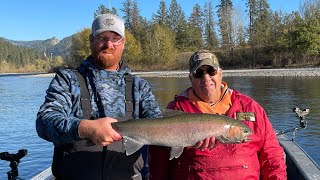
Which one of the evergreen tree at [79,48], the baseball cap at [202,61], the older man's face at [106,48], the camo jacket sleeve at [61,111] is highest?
the evergreen tree at [79,48]

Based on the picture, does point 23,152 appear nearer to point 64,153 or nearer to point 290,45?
point 64,153

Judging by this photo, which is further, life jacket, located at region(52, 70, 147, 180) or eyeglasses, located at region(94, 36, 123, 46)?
eyeglasses, located at region(94, 36, 123, 46)

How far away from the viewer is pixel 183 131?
311 centimetres

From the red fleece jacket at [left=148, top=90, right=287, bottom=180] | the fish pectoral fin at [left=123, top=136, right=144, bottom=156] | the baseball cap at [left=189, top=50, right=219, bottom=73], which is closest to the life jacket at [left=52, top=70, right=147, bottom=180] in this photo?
the fish pectoral fin at [left=123, top=136, right=144, bottom=156]

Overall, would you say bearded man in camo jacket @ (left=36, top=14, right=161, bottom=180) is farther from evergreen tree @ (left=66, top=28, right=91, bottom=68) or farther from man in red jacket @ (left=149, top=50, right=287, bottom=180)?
evergreen tree @ (left=66, top=28, right=91, bottom=68)

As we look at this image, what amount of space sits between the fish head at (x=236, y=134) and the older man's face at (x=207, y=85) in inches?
19.0

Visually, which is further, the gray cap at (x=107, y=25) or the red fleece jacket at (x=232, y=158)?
the red fleece jacket at (x=232, y=158)

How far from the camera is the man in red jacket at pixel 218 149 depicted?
3395 millimetres

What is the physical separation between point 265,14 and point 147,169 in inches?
2895

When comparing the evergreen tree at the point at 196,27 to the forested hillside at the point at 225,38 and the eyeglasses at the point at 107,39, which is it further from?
the eyeglasses at the point at 107,39

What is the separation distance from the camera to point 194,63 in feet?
12.1

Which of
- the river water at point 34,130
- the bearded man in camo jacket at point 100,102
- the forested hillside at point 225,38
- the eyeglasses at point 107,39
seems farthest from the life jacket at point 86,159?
the forested hillside at point 225,38

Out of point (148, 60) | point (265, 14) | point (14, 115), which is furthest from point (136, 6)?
point (14, 115)

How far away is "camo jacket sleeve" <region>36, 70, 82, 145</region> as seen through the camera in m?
2.41
